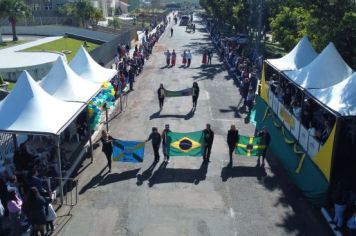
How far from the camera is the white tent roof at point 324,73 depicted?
14758 mm

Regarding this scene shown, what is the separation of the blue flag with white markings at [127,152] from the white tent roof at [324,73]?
20.3ft

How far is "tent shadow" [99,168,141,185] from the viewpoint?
13.4 m

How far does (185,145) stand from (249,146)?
230 centimetres

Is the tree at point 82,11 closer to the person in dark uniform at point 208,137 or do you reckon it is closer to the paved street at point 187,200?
the paved street at point 187,200

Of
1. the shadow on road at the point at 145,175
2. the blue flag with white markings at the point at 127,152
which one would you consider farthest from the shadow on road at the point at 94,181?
the shadow on road at the point at 145,175

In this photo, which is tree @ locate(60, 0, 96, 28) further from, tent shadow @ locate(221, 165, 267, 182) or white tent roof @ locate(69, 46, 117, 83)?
tent shadow @ locate(221, 165, 267, 182)

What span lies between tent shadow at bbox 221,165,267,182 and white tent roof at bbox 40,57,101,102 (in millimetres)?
5449

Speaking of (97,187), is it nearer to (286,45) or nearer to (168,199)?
(168,199)

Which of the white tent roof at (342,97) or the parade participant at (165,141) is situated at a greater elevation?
the white tent roof at (342,97)

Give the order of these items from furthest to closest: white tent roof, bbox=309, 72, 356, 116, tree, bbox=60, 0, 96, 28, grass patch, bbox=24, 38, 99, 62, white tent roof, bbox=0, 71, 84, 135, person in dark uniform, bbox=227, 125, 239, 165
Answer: tree, bbox=60, 0, 96, 28 → grass patch, bbox=24, 38, 99, 62 → person in dark uniform, bbox=227, 125, 239, 165 → white tent roof, bbox=309, 72, 356, 116 → white tent roof, bbox=0, 71, 84, 135

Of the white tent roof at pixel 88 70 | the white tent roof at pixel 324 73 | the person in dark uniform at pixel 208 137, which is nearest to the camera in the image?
the person in dark uniform at pixel 208 137

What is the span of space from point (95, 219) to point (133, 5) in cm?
14563

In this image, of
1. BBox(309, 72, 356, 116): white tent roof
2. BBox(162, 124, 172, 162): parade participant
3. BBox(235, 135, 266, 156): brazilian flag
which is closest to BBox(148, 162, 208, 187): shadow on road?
BBox(162, 124, 172, 162): parade participant

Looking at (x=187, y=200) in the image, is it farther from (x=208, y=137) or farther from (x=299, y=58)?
(x=299, y=58)
